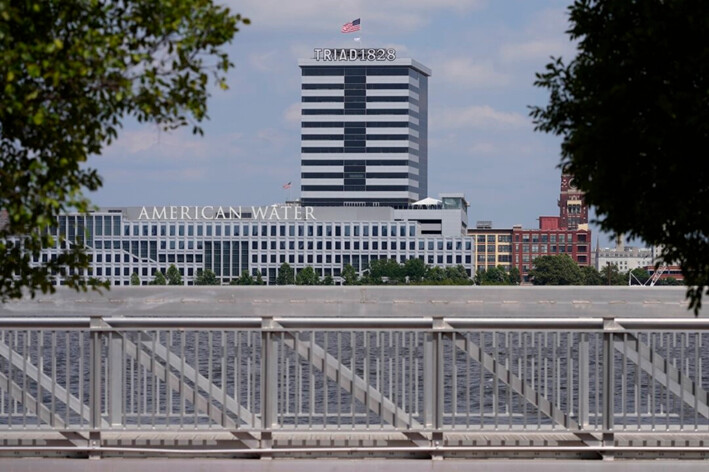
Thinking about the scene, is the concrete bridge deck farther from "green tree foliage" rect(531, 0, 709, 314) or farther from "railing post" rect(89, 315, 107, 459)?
"green tree foliage" rect(531, 0, 709, 314)

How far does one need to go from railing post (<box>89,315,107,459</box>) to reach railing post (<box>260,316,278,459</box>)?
1371 millimetres

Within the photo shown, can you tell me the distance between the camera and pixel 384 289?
107 meters

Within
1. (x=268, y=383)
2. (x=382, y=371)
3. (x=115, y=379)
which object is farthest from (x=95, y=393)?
(x=382, y=371)

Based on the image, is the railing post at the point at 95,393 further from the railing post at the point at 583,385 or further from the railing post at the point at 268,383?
the railing post at the point at 583,385

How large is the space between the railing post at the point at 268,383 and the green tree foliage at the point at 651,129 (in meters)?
3.62

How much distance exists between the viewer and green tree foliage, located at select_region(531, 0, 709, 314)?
642 cm

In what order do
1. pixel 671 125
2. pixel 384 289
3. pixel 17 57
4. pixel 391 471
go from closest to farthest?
pixel 17 57
pixel 671 125
pixel 391 471
pixel 384 289

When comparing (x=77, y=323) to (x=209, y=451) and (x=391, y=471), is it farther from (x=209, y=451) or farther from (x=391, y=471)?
(x=391, y=471)

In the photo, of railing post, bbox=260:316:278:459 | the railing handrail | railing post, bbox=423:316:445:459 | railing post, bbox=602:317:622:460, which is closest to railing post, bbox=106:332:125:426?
the railing handrail

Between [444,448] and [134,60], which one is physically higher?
[134,60]

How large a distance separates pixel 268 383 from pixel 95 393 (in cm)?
146

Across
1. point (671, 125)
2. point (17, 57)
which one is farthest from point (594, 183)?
point (17, 57)

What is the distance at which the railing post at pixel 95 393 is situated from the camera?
9664mm

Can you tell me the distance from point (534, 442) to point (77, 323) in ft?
13.0
